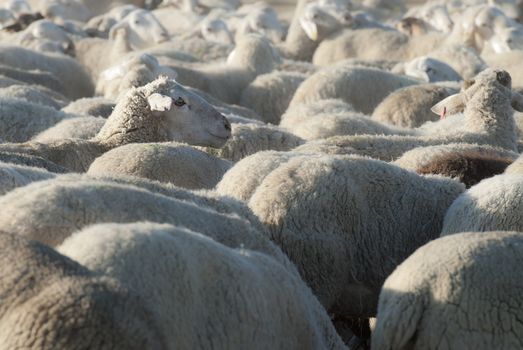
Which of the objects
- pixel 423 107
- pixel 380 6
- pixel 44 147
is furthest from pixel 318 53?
pixel 380 6

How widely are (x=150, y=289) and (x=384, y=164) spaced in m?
2.48

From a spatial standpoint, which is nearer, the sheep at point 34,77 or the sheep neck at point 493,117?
the sheep neck at point 493,117

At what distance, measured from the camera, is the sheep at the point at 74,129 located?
825cm

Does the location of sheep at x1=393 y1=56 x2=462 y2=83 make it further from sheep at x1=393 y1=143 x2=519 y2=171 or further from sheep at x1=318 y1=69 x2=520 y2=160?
sheep at x1=393 y1=143 x2=519 y2=171

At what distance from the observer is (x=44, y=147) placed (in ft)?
23.1

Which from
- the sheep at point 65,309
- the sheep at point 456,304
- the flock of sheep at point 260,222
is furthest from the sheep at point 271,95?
the sheep at point 65,309

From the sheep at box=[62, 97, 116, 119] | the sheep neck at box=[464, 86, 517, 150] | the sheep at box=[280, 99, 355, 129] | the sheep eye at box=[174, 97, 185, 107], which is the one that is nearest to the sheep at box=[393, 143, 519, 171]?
the sheep neck at box=[464, 86, 517, 150]

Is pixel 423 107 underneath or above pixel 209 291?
underneath

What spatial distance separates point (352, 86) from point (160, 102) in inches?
161

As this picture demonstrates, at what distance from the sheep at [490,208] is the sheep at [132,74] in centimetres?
403

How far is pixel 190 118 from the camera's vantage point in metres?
7.71

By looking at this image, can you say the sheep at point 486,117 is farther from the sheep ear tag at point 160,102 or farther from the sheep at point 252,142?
the sheep ear tag at point 160,102

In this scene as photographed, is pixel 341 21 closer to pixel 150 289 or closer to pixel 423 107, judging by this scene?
pixel 423 107

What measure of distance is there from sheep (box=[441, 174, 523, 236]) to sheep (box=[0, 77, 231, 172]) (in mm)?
2143
